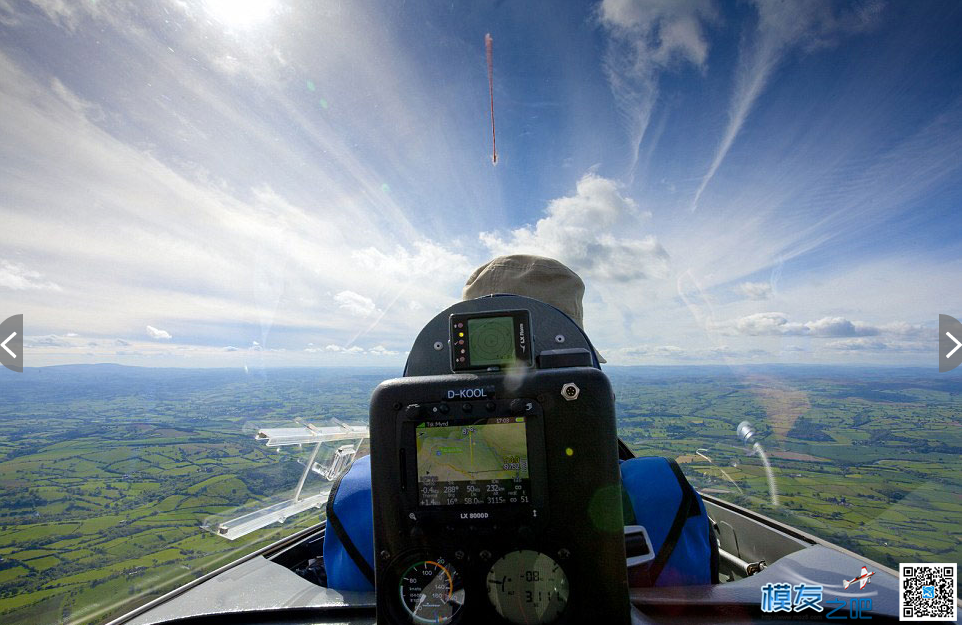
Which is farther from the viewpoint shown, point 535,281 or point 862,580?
point 535,281

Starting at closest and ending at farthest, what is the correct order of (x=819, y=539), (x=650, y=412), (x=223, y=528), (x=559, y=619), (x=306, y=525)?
(x=559, y=619)
(x=819, y=539)
(x=306, y=525)
(x=223, y=528)
(x=650, y=412)

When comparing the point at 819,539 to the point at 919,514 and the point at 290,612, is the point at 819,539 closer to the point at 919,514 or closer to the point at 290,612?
the point at 919,514

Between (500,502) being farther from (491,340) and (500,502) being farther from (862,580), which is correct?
(862,580)

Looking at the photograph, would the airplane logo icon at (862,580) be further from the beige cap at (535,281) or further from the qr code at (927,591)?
the beige cap at (535,281)

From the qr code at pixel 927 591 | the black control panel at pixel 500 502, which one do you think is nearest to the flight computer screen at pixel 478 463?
the black control panel at pixel 500 502

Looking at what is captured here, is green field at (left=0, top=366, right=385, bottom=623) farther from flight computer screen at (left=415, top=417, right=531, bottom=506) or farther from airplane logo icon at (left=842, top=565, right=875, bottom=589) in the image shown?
airplane logo icon at (left=842, top=565, right=875, bottom=589)

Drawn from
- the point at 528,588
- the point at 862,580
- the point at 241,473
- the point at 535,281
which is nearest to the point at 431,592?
the point at 528,588

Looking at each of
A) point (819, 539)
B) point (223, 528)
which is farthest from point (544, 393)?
point (223, 528)
